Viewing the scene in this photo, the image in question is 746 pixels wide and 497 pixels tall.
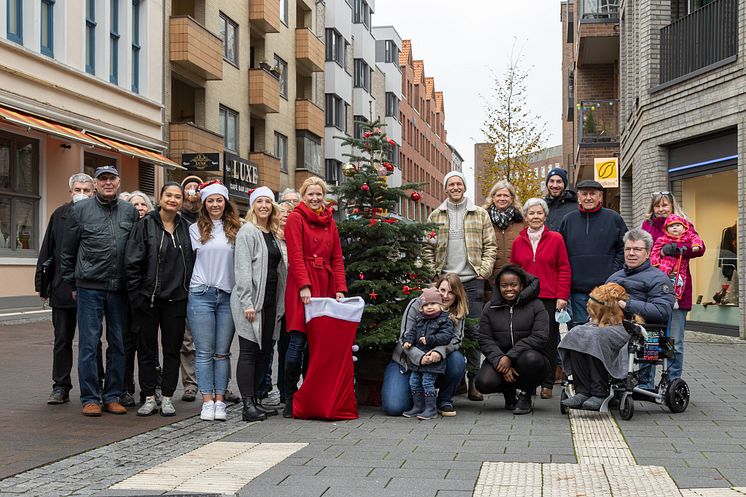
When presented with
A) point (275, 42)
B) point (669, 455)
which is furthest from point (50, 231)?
point (275, 42)

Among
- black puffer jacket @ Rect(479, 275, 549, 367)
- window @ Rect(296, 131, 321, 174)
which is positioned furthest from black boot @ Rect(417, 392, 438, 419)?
window @ Rect(296, 131, 321, 174)

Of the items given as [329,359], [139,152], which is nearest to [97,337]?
[329,359]

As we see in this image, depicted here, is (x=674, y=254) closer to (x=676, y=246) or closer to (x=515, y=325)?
(x=676, y=246)

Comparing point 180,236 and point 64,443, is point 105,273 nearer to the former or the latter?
point 180,236

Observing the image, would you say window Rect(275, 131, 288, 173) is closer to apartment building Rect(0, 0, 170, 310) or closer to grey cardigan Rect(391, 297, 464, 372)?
apartment building Rect(0, 0, 170, 310)

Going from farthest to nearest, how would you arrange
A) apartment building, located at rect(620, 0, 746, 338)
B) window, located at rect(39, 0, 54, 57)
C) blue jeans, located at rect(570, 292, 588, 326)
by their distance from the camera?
1. window, located at rect(39, 0, 54, 57)
2. apartment building, located at rect(620, 0, 746, 338)
3. blue jeans, located at rect(570, 292, 588, 326)

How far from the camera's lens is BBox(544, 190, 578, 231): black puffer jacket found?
981 cm

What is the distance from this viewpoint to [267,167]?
115 feet

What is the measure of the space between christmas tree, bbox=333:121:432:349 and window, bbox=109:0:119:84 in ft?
56.3

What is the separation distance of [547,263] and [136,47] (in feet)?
62.5

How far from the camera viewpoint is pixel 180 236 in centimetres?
799

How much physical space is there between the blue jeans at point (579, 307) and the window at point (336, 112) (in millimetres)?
39587

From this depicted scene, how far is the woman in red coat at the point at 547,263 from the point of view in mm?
9086

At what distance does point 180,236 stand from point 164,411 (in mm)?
1445
